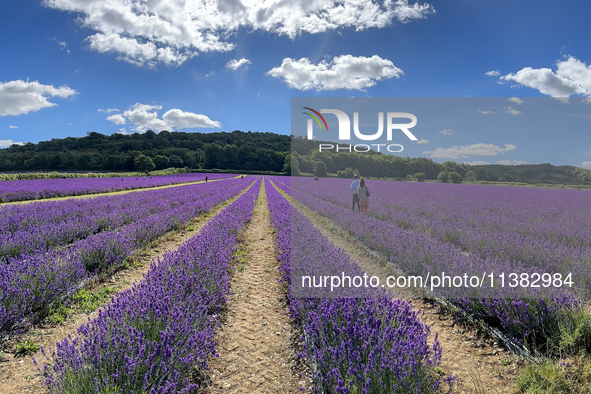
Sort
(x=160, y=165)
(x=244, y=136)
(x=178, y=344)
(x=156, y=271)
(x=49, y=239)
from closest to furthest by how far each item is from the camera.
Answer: (x=178, y=344) < (x=156, y=271) < (x=49, y=239) < (x=160, y=165) < (x=244, y=136)

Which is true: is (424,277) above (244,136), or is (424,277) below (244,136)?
below

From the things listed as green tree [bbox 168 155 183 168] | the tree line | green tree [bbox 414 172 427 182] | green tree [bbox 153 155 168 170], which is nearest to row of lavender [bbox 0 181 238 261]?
green tree [bbox 414 172 427 182]

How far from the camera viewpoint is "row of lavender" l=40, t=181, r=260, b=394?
1.73 metres

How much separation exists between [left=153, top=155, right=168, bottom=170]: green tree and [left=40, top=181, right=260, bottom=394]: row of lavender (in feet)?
223

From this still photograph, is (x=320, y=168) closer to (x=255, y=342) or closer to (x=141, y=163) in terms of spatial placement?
(x=255, y=342)

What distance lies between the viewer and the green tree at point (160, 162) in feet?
209

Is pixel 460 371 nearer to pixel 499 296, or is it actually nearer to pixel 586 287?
pixel 499 296

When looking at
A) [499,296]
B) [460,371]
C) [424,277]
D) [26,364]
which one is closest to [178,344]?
[26,364]

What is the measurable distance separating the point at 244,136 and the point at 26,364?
349 feet

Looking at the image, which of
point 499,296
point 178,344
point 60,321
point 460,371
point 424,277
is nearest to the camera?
point 178,344

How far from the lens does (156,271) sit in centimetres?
343

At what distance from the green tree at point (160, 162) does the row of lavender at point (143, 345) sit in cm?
6799

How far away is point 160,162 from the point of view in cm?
6444

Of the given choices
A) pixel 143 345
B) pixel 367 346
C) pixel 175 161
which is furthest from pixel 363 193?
pixel 175 161
